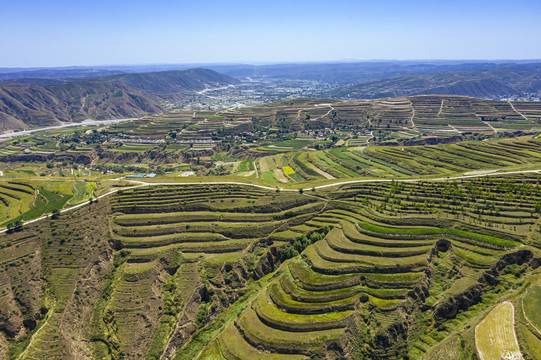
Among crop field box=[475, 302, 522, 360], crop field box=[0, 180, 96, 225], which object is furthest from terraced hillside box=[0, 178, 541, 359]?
crop field box=[0, 180, 96, 225]

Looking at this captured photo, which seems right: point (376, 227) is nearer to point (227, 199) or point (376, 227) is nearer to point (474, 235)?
point (474, 235)

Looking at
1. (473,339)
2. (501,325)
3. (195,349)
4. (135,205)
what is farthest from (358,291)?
(135,205)

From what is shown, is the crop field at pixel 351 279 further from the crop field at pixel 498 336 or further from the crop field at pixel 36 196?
the crop field at pixel 36 196

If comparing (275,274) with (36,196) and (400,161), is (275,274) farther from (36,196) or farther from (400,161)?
(400,161)

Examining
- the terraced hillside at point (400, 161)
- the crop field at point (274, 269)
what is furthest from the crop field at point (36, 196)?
the terraced hillside at point (400, 161)

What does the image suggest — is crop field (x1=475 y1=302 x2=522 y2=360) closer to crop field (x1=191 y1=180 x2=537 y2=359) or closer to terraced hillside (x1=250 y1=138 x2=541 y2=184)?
crop field (x1=191 y1=180 x2=537 y2=359)

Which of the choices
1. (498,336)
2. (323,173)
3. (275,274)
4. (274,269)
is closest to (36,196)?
(274,269)

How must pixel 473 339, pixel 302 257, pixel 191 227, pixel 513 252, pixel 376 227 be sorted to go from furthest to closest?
pixel 191 227 → pixel 376 227 → pixel 302 257 → pixel 513 252 → pixel 473 339
